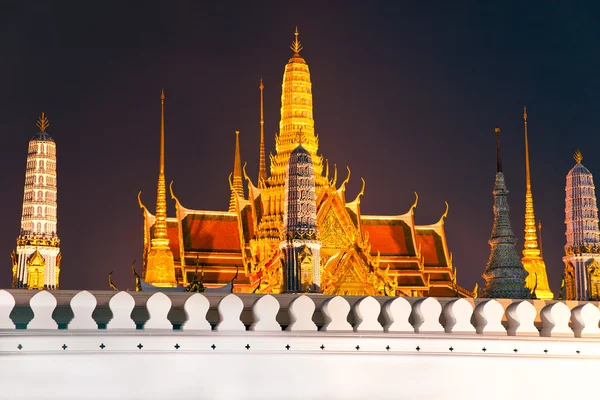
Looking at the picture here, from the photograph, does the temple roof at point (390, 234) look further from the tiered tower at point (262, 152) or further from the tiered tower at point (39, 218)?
the tiered tower at point (39, 218)

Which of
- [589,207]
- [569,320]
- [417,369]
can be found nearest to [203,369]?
[417,369]

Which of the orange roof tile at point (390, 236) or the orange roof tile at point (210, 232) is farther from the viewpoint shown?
the orange roof tile at point (390, 236)

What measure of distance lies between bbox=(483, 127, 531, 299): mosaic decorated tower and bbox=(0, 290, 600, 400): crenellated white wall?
1324 centimetres

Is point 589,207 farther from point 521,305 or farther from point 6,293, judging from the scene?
point 6,293

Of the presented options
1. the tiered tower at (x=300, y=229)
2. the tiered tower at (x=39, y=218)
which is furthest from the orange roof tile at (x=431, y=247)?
the tiered tower at (x=39, y=218)

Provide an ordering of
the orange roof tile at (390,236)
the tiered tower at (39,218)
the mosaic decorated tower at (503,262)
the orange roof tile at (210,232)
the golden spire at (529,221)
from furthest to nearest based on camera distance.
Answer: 1. the orange roof tile at (390,236)
2. the orange roof tile at (210,232)
3. the golden spire at (529,221)
4. the mosaic decorated tower at (503,262)
5. the tiered tower at (39,218)

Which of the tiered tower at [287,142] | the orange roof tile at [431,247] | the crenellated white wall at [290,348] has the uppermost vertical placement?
the tiered tower at [287,142]

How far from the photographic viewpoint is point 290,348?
10820 millimetres

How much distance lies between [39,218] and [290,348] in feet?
47.0

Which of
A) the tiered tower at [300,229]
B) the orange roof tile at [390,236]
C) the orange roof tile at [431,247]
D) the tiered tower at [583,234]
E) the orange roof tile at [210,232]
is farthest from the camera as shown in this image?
the orange roof tile at [431,247]

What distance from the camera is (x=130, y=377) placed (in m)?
10.4

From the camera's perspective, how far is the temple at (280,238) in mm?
33938

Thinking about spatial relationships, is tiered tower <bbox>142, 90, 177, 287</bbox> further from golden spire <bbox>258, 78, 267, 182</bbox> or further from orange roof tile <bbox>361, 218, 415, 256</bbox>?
orange roof tile <bbox>361, 218, 415, 256</bbox>

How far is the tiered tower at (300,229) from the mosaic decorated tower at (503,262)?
3.82 m
